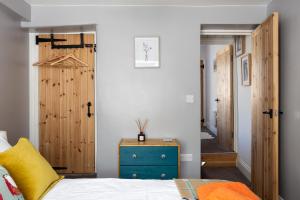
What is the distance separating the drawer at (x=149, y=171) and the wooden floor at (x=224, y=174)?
3.88 ft

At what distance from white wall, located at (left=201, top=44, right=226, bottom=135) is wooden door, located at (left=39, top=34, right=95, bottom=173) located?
147 inches

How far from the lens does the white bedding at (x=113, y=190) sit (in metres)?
1.61

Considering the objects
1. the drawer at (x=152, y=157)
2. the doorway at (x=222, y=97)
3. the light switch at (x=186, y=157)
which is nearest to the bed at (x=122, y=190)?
the drawer at (x=152, y=157)

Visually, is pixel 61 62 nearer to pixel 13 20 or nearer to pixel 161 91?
pixel 13 20

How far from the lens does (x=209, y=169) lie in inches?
173

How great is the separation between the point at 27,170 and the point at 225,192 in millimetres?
1173

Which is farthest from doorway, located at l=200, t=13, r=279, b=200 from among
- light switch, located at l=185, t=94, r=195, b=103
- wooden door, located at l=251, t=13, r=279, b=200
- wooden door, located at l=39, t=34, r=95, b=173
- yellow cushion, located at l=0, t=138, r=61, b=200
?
yellow cushion, located at l=0, t=138, r=61, b=200

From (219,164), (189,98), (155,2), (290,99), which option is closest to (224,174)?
(219,164)

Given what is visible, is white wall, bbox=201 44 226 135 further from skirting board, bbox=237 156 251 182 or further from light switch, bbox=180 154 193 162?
light switch, bbox=180 154 193 162

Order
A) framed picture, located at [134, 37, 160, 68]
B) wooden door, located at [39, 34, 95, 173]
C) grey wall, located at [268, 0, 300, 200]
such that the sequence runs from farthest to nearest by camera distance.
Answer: wooden door, located at [39, 34, 95, 173] < framed picture, located at [134, 37, 160, 68] < grey wall, located at [268, 0, 300, 200]

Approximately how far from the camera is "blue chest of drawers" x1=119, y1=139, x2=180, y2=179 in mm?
3041

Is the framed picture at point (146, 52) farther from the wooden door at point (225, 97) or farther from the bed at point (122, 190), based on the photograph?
the wooden door at point (225, 97)

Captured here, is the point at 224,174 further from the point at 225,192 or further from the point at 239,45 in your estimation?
the point at 225,192

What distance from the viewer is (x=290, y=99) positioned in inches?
108
